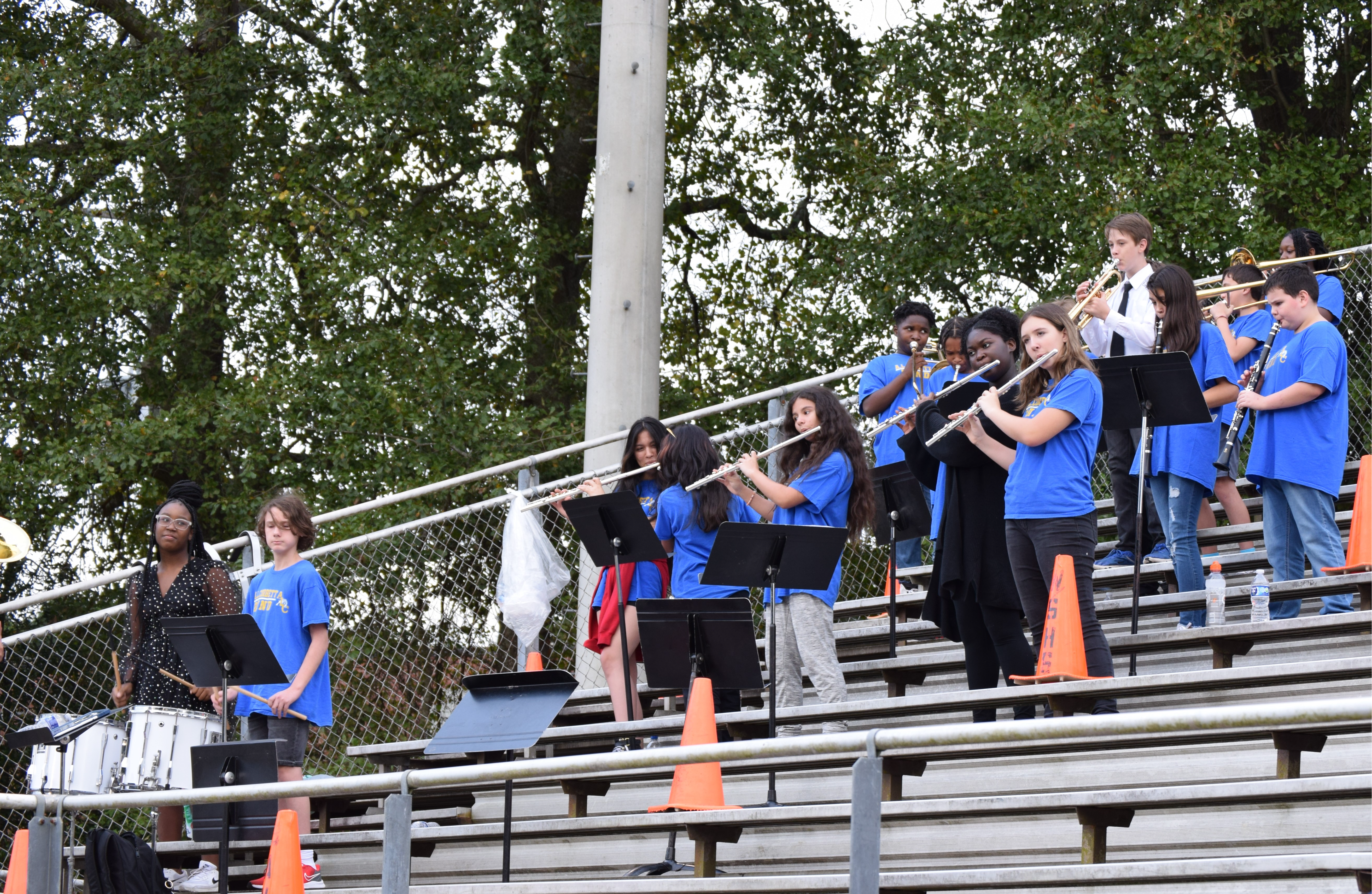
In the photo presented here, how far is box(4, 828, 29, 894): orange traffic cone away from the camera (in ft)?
22.0

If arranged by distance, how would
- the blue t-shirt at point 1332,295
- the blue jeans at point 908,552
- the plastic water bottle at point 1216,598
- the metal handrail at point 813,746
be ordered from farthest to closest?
the blue jeans at point 908,552 → the blue t-shirt at point 1332,295 → the plastic water bottle at point 1216,598 → the metal handrail at point 813,746

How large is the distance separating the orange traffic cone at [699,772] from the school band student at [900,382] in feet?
8.07

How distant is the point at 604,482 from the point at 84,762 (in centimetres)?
309

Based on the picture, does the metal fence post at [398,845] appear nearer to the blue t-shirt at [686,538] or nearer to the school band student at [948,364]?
the school band student at [948,364]

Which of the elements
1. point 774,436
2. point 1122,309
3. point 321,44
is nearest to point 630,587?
point 774,436

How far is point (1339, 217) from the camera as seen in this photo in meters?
14.9

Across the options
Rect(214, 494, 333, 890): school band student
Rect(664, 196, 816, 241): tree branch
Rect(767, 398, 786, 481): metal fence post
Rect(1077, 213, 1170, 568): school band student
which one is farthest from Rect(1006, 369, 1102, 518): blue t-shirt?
Rect(664, 196, 816, 241): tree branch

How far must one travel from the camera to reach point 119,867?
6.87 meters

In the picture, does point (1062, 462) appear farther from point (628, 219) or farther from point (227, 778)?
point (628, 219)

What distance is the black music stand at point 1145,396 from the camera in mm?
6988

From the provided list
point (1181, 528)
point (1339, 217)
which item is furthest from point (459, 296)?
point (1181, 528)

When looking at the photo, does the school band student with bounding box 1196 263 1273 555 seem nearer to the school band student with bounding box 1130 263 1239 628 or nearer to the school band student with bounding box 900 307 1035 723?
the school band student with bounding box 1130 263 1239 628

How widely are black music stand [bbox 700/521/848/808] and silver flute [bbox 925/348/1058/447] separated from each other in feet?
1.96

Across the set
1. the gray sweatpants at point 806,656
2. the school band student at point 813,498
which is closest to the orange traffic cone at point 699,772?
the gray sweatpants at point 806,656
